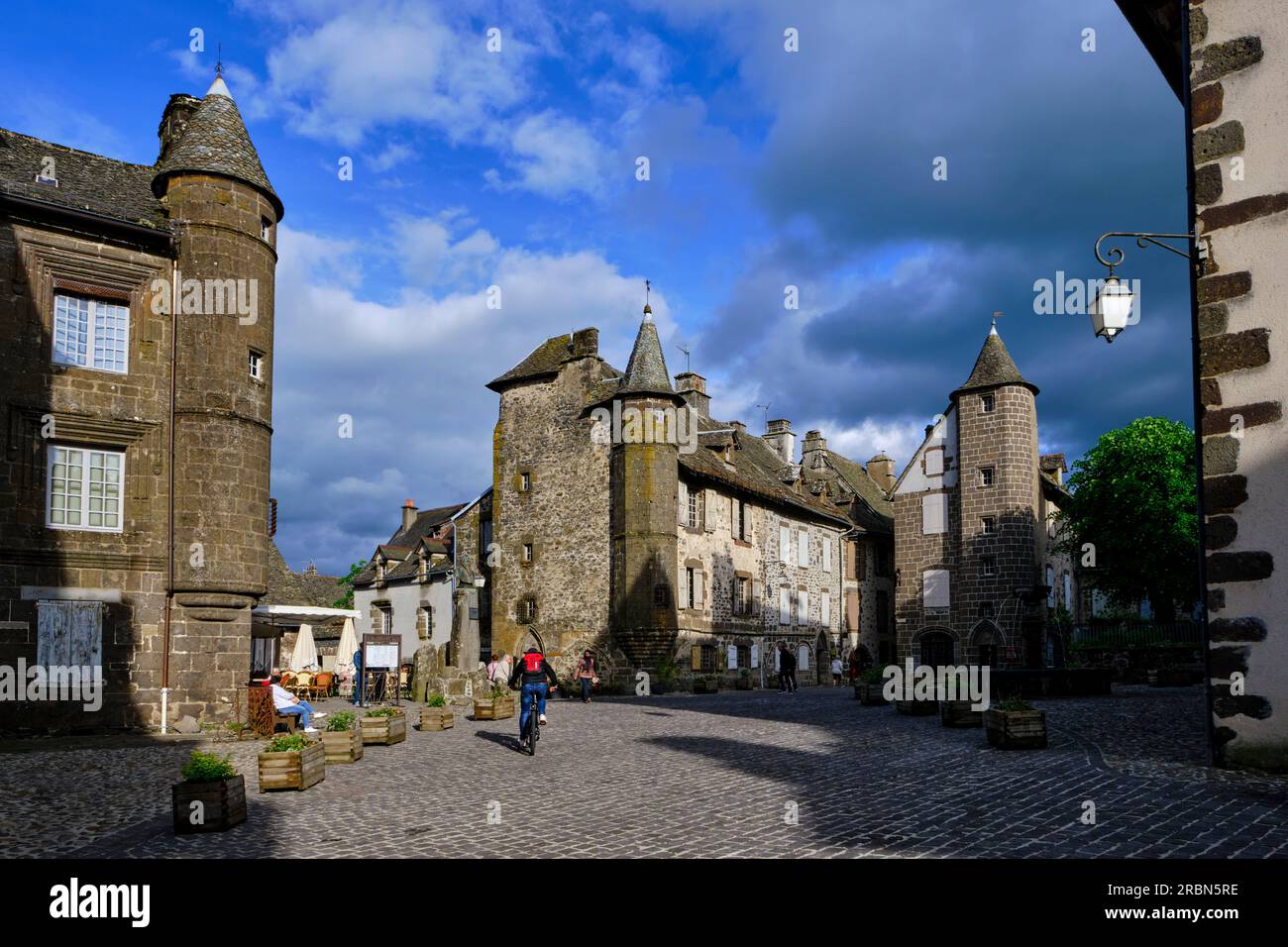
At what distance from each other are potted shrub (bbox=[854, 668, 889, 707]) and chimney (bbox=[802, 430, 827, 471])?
26.9m

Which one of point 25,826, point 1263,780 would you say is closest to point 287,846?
point 25,826

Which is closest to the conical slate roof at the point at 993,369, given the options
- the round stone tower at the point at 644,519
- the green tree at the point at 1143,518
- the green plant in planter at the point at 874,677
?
the green tree at the point at 1143,518

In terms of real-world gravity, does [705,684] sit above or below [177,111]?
below

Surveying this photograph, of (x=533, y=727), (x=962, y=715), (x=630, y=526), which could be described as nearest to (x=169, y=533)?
(x=533, y=727)

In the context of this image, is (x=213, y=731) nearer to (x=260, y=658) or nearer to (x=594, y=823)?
(x=594, y=823)

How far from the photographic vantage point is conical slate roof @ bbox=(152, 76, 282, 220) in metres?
20.2

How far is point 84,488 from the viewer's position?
61.7 feet

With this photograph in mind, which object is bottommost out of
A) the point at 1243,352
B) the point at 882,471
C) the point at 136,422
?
the point at 1243,352

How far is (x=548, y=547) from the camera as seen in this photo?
3581 cm

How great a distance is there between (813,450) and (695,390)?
33.7 ft

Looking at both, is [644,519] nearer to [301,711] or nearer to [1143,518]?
[301,711]

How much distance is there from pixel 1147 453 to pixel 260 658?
106ft

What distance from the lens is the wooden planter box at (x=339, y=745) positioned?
13570 mm

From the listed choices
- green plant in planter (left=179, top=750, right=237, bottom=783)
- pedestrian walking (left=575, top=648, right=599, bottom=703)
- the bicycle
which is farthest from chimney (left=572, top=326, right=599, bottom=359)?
green plant in planter (left=179, top=750, right=237, bottom=783)
